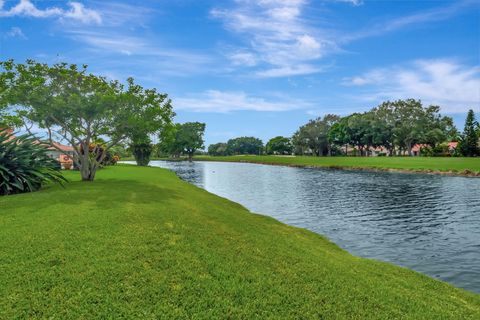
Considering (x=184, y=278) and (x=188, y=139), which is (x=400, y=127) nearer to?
(x=188, y=139)

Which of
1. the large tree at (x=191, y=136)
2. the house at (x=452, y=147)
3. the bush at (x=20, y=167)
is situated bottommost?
the bush at (x=20, y=167)

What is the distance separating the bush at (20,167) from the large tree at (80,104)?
Answer: 4.71m

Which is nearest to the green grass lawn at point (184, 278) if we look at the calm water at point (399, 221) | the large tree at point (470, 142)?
the calm water at point (399, 221)

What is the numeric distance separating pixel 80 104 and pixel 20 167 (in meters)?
6.30

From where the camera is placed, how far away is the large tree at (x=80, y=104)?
23266mm

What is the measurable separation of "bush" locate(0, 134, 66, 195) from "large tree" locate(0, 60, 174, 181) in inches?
185

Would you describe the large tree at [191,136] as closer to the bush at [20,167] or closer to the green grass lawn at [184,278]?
the bush at [20,167]

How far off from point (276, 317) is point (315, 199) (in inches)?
995

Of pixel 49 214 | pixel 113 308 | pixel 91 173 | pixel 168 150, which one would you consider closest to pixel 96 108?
pixel 91 173

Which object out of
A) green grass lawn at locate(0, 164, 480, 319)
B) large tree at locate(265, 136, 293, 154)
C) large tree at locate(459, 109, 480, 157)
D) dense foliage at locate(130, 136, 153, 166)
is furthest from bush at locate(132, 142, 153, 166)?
large tree at locate(265, 136, 293, 154)

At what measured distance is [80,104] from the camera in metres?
22.9

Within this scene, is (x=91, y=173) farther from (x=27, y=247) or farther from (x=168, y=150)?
(x=168, y=150)

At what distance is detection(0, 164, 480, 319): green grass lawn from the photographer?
6.28 m

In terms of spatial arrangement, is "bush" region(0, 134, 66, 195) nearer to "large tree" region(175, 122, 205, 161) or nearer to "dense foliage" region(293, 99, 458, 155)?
"dense foliage" region(293, 99, 458, 155)
